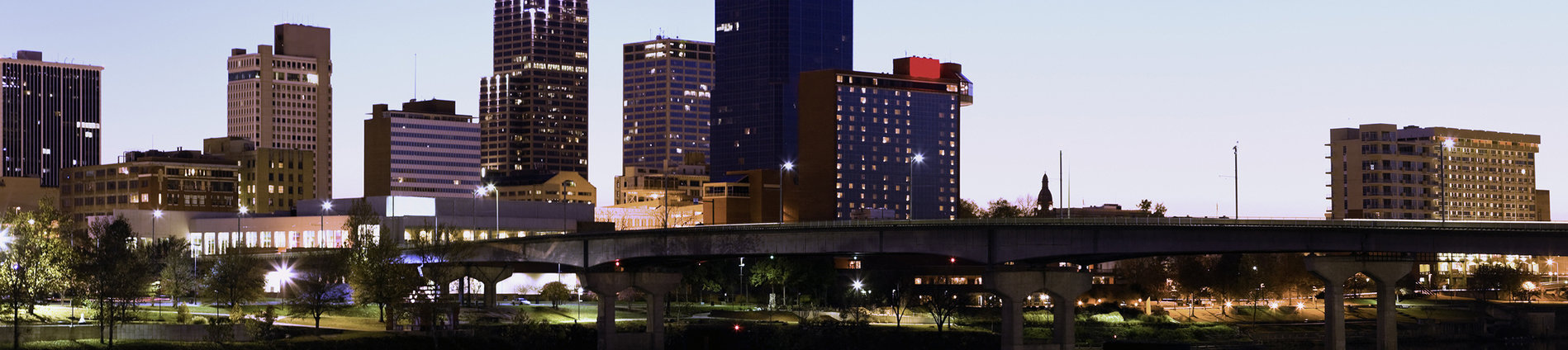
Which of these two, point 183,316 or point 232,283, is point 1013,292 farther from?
point 232,283

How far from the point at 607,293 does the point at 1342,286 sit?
50425mm

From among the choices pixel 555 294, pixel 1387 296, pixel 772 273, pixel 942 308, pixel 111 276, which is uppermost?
pixel 111 276

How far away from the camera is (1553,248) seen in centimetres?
10338

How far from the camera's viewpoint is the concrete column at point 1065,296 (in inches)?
4540

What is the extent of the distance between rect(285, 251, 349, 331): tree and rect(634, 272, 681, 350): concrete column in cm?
2136

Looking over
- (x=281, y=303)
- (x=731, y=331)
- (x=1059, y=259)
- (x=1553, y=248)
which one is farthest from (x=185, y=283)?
(x=1553, y=248)

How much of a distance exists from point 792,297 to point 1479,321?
225 ft

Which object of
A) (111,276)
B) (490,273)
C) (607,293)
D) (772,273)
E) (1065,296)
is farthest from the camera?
(772,273)

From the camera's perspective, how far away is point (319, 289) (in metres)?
116

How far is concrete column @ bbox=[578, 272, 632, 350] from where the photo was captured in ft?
405

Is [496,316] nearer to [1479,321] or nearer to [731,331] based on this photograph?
[731,331]

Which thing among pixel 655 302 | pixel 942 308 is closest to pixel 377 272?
pixel 655 302

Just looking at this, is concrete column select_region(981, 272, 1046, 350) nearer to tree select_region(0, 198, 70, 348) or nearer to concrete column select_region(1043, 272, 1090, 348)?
concrete column select_region(1043, 272, 1090, 348)

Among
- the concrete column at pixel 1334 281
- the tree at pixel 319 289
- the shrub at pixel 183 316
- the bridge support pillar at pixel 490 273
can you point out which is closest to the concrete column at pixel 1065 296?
the concrete column at pixel 1334 281
